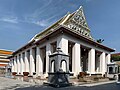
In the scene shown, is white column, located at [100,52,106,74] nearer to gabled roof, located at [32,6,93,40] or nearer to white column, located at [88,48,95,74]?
white column, located at [88,48,95,74]

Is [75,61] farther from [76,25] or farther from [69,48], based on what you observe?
[76,25]

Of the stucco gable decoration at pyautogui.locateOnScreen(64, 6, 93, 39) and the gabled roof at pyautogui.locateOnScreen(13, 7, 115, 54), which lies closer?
the gabled roof at pyautogui.locateOnScreen(13, 7, 115, 54)

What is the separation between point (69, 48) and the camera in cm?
2758

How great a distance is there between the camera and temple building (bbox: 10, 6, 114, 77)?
75.8 ft

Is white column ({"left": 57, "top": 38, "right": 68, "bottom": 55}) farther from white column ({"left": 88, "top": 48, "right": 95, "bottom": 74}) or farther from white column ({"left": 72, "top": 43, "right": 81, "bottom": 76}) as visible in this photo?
white column ({"left": 88, "top": 48, "right": 95, "bottom": 74})

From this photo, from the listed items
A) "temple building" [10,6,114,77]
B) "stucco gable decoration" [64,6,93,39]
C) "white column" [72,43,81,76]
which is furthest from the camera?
"stucco gable decoration" [64,6,93,39]

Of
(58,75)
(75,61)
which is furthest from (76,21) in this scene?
(58,75)

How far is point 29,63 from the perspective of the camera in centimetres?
3284

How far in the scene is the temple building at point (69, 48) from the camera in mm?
23094

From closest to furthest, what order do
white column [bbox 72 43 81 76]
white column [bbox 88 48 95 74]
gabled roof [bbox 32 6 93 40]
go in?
white column [bbox 72 43 81 76] → white column [bbox 88 48 95 74] → gabled roof [bbox 32 6 93 40]

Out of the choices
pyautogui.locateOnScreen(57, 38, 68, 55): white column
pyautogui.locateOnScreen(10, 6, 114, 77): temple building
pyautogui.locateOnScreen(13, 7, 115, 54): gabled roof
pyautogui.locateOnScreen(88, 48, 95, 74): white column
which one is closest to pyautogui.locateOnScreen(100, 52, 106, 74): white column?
pyautogui.locateOnScreen(10, 6, 114, 77): temple building

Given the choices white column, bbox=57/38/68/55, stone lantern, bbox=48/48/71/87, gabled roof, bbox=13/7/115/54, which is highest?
gabled roof, bbox=13/7/115/54

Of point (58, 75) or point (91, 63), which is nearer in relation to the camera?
point (58, 75)

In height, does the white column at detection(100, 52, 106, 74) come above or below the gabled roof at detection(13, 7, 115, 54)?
below
